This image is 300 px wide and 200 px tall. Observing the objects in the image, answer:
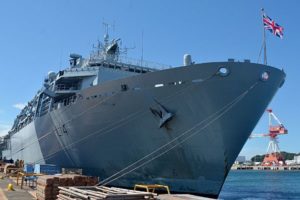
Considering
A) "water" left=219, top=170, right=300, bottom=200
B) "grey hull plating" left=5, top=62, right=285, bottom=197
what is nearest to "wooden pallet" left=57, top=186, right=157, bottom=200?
"grey hull plating" left=5, top=62, right=285, bottom=197

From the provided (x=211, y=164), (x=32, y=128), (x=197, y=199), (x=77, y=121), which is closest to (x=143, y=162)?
(x=211, y=164)

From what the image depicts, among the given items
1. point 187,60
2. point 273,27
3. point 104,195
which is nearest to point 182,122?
point 187,60

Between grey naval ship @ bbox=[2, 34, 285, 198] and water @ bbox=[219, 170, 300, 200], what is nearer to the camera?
grey naval ship @ bbox=[2, 34, 285, 198]

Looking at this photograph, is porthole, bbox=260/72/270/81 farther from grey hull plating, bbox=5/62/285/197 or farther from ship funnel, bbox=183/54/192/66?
ship funnel, bbox=183/54/192/66

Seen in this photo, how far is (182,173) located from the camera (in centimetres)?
1762

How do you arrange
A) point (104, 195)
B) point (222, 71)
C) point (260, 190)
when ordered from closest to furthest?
point (104, 195), point (222, 71), point (260, 190)

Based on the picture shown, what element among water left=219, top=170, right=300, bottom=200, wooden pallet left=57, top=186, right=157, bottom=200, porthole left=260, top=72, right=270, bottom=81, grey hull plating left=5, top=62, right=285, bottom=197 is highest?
porthole left=260, top=72, right=270, bottom=81

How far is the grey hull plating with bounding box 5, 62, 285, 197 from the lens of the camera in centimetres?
1692

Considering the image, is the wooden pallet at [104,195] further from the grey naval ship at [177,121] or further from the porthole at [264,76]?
the porthole at [264,76]

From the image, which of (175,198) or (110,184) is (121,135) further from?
(175,198)

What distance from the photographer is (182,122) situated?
57.2ft

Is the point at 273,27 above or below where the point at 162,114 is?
above

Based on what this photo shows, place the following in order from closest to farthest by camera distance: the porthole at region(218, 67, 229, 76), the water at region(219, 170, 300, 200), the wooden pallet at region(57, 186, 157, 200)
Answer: the wooden pallet at region(57, 186, 157, 200) < the porthole at region(218, 67, 229, 76) < the water at region(219, 170, 300, 200)

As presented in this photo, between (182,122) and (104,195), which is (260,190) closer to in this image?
(182,122)
